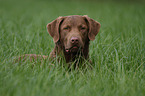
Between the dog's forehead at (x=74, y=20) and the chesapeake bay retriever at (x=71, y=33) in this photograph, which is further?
the dog's forehead at (x=74, y=20)

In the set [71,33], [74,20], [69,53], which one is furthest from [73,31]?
[69,53]

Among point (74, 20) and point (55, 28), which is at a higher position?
point (74, 20)

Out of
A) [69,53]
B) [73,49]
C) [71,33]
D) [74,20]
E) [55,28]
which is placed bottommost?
[69,53]

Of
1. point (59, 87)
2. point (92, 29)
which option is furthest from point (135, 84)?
point (92, 29)

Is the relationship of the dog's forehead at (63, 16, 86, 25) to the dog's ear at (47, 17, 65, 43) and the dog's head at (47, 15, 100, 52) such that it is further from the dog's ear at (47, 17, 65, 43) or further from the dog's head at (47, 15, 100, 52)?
the dog's ear at (47, 17, 65, 43)

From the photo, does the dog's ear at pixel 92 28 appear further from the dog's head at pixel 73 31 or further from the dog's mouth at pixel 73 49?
the dog's mouth at pixel 73 49

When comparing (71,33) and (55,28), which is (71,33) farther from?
(55,28)

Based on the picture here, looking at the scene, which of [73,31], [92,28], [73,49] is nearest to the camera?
[73,49]

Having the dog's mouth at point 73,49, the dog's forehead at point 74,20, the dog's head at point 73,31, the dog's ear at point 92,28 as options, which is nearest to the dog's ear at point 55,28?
the dog's head at point 73,31

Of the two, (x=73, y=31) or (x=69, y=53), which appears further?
(x=69, y=53)

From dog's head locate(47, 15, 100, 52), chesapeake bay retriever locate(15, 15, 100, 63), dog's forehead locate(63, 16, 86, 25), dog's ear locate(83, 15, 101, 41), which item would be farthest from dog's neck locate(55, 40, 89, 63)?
dog's forehead locate(63, 16, 86, 25)

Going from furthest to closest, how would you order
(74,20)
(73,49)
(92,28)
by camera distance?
(92,28) → (74,20) → (73,49)

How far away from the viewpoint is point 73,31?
432cm

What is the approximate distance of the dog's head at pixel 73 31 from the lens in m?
4.16
